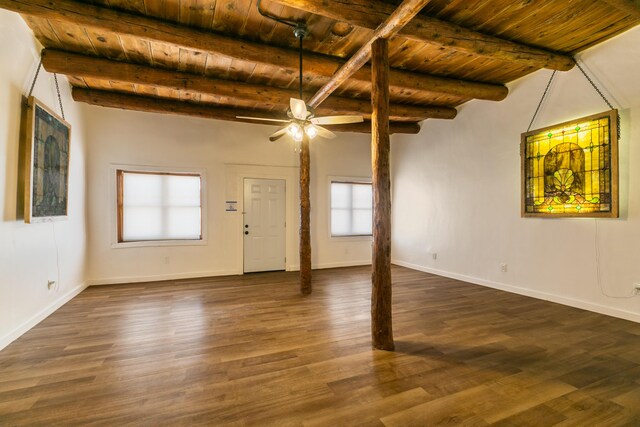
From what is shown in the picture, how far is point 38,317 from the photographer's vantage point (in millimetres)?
3217

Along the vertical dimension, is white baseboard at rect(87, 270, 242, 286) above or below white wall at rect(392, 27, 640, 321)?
below

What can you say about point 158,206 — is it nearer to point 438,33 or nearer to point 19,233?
point 19,233

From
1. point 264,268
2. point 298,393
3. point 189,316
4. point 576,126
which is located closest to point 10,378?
point 189,316

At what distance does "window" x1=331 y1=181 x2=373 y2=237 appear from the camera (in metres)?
6.65

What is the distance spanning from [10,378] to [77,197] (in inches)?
121

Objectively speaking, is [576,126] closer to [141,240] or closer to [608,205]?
[608,205]

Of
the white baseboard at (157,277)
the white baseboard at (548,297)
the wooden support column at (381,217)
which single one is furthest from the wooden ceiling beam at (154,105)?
the white baseboard at (548,297)

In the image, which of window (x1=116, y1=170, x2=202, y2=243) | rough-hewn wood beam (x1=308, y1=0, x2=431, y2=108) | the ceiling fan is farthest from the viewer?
window (x1=116, y1=170, x2=202, y2=243)

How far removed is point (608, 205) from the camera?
3375mm

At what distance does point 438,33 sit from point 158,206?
512 cm

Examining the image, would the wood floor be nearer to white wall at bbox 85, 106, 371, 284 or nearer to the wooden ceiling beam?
white wall at bbox 85, 106, 371, 284

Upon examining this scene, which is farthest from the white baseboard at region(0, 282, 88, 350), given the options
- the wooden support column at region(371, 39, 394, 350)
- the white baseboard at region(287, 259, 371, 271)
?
the white baseboard at region(287, 259, 371, 271)

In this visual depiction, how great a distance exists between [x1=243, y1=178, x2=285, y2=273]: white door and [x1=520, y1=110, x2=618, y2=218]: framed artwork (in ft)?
14.1

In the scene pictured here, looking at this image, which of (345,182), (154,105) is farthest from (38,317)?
(345,182)
